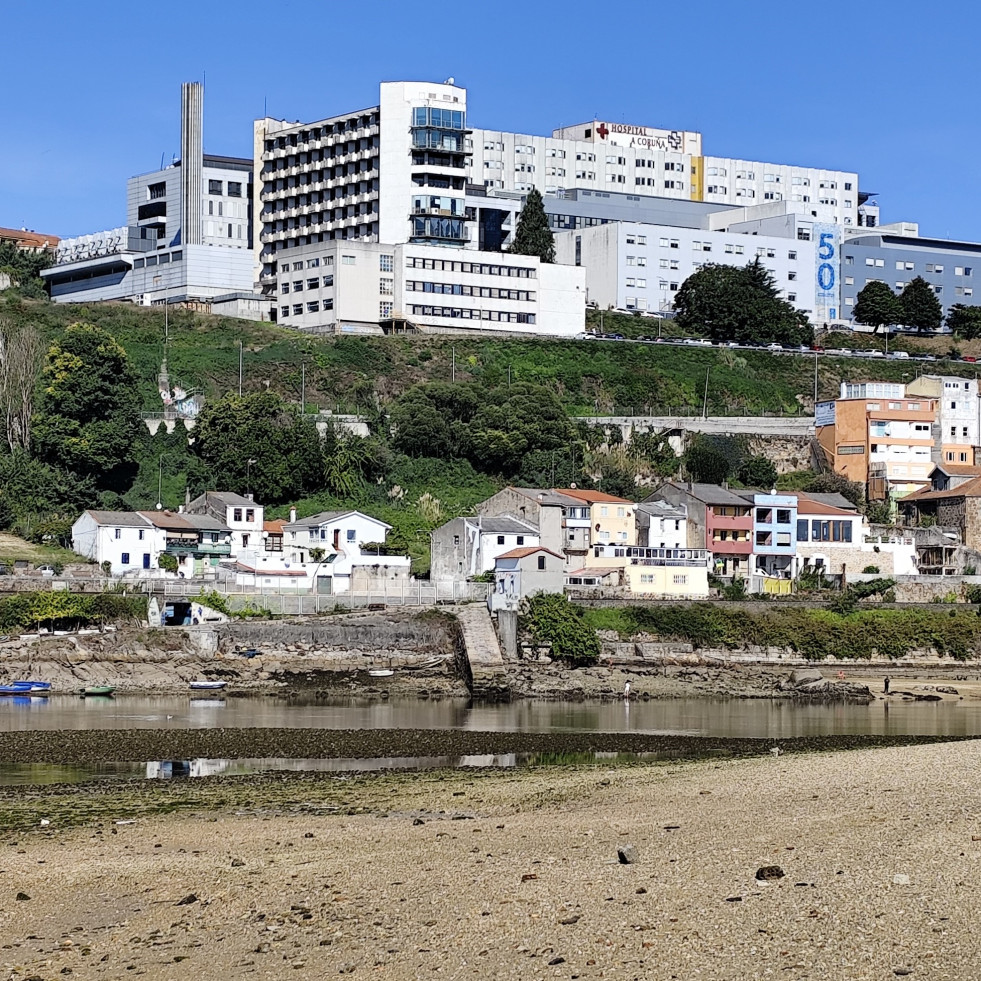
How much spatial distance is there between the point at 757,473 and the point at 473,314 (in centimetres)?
2527

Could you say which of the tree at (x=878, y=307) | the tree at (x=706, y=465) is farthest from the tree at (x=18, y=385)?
the tree at (x=878, y=307)

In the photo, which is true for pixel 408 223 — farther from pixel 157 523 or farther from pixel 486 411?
pixel 157 523

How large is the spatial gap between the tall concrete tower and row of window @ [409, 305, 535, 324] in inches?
696

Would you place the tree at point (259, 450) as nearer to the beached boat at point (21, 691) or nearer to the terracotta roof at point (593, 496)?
the terracotta roof at point (593, 496)

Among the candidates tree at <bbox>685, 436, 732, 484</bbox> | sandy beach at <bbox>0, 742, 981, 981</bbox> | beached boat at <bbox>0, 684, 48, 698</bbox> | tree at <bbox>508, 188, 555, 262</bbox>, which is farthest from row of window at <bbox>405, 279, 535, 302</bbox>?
sandy beach at <bbox>0, 742, 981, 981</bbox>

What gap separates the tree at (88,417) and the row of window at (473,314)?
27.9m

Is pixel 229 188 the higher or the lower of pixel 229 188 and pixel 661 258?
the higher

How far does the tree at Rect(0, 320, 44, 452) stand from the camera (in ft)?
265

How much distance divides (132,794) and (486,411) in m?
57.4

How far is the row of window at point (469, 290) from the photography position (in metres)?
105

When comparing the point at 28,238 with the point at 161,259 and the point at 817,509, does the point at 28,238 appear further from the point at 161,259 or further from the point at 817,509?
the point at 817,509

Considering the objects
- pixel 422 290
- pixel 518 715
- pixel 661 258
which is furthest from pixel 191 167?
pixel 518 715

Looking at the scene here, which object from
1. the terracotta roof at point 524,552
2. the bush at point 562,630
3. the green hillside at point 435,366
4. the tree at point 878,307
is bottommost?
the bush at point 562,630

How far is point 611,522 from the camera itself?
75.1 meters
